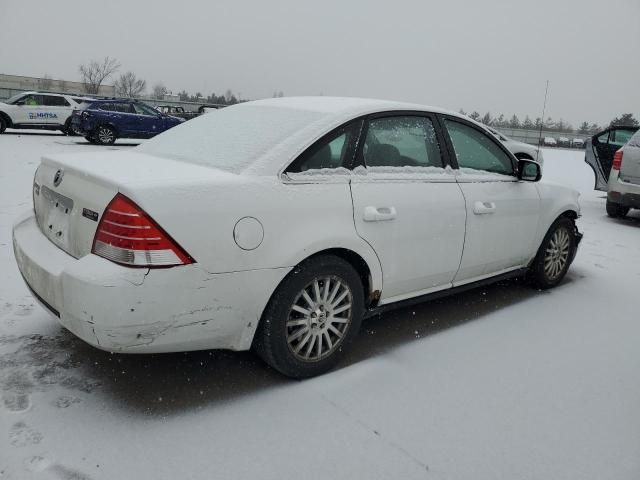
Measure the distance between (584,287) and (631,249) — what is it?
2.31m

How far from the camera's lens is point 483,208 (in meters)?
3.62

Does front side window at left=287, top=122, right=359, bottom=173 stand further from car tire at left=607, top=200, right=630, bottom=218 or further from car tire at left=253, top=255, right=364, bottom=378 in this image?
car tire at left=607, top=200, right=630, bottom=218

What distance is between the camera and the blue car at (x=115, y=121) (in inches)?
642

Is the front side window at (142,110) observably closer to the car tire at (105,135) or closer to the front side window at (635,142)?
the car tire at (105,135)

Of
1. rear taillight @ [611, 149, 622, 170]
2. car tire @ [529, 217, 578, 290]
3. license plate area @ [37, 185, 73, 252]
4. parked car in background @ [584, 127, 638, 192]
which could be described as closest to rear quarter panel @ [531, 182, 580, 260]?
car tire @ [529, 217, 578, 290]

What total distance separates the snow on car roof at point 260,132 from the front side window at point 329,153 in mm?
39

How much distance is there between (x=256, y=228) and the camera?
8.04 ft

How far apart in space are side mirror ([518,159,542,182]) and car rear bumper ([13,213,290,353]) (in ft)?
7.71

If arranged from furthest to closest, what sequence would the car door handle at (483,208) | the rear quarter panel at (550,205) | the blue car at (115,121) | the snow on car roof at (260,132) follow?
the blue car at (115,121) < the rear quarter panel at (550,205) < the car door handle at (483,208) < the snow on car roof at (260,132)

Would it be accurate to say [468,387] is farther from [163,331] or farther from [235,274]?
[163,331]

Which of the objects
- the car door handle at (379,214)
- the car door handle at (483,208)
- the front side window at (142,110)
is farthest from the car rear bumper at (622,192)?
the front side window at (142,110)

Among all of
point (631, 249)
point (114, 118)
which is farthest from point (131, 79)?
point (631, 249)

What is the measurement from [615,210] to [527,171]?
6076 mm

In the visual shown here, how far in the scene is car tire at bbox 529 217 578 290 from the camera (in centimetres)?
451
